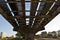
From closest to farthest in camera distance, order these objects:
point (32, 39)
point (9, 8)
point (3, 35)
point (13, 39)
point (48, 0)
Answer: point (48, 0)
point (9, 8)
point (32, 39)
point (13, 39)
point (3, 35)

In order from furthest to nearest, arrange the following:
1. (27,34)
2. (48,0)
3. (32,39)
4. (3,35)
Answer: (3,35)
(27,34)
(32,39)
(48,0)

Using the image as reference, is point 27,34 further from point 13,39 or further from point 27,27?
point 13,39

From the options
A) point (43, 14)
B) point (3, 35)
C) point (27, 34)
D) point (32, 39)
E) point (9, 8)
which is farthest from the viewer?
point (3, 35)

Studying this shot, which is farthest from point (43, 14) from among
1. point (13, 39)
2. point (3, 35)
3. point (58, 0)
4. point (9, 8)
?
point (3, 35)

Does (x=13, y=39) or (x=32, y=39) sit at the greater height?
(x=13, y=39)

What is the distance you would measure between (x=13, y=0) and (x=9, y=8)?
115 centimetres

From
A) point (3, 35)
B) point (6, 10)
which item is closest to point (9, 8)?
point (6, 10)

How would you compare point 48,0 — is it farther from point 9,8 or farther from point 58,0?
point 9,8

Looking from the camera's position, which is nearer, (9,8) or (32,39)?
(9,8)

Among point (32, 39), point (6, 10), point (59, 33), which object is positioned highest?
point (59, 33)

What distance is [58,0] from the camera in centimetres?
386

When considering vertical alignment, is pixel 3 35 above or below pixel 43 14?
above

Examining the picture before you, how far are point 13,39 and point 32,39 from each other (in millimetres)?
20747

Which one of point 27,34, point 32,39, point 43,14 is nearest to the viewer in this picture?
point 43,14
